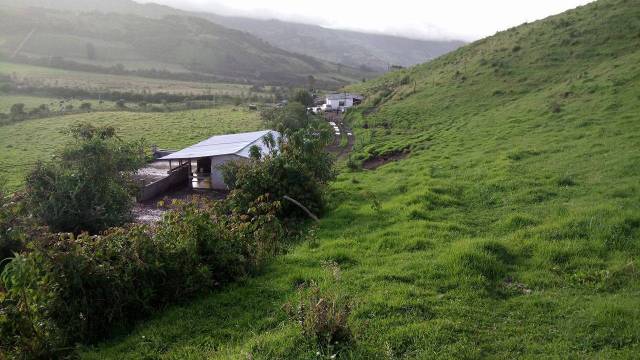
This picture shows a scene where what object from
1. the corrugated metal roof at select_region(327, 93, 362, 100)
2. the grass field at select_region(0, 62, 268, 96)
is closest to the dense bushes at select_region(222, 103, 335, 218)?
the corrugated metal roof at select_region(327, 93, 362, 100)

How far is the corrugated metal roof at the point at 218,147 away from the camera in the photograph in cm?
3083

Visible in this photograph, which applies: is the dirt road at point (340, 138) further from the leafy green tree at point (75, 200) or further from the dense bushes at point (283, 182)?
the leafy green tree at point (75, 200)

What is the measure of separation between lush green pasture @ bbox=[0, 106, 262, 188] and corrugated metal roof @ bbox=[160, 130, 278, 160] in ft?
61.5

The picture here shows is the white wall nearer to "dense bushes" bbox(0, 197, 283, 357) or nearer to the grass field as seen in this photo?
the grass field

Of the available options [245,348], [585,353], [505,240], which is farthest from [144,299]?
[505,240]

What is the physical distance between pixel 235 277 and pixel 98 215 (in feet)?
28.4

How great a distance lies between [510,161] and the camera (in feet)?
65.5

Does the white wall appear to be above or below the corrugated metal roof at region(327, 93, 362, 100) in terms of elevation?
below

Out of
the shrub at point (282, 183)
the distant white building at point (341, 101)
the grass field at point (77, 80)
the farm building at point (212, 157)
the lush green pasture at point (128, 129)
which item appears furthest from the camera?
the grass field at point (77, 80)

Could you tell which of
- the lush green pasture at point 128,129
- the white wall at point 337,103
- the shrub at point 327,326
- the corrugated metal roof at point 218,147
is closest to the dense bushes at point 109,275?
the shrub at point 327,326

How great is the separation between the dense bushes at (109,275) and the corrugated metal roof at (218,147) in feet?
67.3

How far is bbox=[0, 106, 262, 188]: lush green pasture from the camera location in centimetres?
5256

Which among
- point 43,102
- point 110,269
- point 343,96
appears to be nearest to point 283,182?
point 110,269

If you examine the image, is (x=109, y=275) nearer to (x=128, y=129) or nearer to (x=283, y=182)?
(x=283, y=182)
